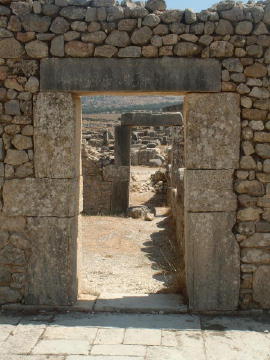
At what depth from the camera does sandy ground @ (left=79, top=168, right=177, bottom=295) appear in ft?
23.1

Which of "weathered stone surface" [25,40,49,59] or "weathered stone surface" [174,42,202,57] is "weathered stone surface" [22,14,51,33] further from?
"weathered stone surface" [174,42,202,57]

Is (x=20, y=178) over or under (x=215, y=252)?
over

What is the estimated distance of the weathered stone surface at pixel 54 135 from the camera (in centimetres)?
536

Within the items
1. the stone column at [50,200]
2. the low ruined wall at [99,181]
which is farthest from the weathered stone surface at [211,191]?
the low ruined wall at [99,181]

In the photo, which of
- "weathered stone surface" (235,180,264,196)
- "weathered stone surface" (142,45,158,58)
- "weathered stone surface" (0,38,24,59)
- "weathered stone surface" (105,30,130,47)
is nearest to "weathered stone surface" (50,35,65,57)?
"weathered stone surface" (0,38,24,59)

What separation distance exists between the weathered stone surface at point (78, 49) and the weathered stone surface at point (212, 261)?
85.9 inches

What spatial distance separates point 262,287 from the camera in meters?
5.44

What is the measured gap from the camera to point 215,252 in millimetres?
5438

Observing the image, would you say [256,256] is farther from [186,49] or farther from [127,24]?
[127,24]

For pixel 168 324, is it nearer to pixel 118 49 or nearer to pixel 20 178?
pixel 20 178

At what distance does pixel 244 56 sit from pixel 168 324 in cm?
308

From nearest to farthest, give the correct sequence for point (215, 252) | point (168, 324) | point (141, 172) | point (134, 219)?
point (168, 324)
point (215, 252)
point (134, 219)
point (141, 172)

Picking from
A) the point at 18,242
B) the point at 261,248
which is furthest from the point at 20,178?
the point at 261,248

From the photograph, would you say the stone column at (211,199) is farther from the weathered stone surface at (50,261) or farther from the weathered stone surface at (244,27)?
the weathered stone surface at (50,261)
